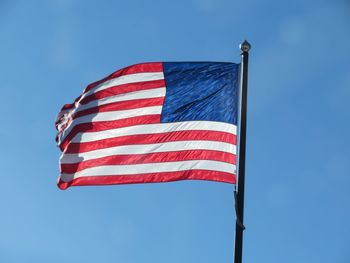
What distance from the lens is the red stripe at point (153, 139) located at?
1213 centimetres

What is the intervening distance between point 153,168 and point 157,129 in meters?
1.03

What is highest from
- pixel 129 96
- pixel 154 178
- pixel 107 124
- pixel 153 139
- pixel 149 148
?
pixel 129 96

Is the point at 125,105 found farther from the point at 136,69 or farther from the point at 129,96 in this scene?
the point at 136,69

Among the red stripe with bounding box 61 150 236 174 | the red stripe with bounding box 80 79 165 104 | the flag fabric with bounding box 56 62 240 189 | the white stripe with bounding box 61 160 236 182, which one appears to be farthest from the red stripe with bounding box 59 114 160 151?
the white stripe with bounding box 61 160 236 182

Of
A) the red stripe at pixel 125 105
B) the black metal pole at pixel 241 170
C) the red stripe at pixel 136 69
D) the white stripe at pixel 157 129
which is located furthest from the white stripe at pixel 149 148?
the red stripe at pixel 136 69

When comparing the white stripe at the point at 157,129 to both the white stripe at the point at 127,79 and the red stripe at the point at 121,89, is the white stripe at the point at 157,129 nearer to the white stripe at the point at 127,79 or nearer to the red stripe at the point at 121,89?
the red stripe at the point at 121,89

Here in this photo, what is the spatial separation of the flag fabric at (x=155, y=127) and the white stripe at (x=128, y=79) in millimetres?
23

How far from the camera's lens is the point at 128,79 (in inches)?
542

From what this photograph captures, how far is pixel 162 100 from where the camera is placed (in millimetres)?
13156

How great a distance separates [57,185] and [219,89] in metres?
4.27

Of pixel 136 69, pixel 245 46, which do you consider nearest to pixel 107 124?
pixel 136 69

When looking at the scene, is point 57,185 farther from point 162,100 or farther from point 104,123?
point 162,100

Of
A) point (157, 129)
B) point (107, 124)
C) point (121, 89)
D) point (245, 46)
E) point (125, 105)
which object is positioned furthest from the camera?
point (121, 89)

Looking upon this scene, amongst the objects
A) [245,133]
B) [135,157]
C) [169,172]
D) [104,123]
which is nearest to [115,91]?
[104,123]
